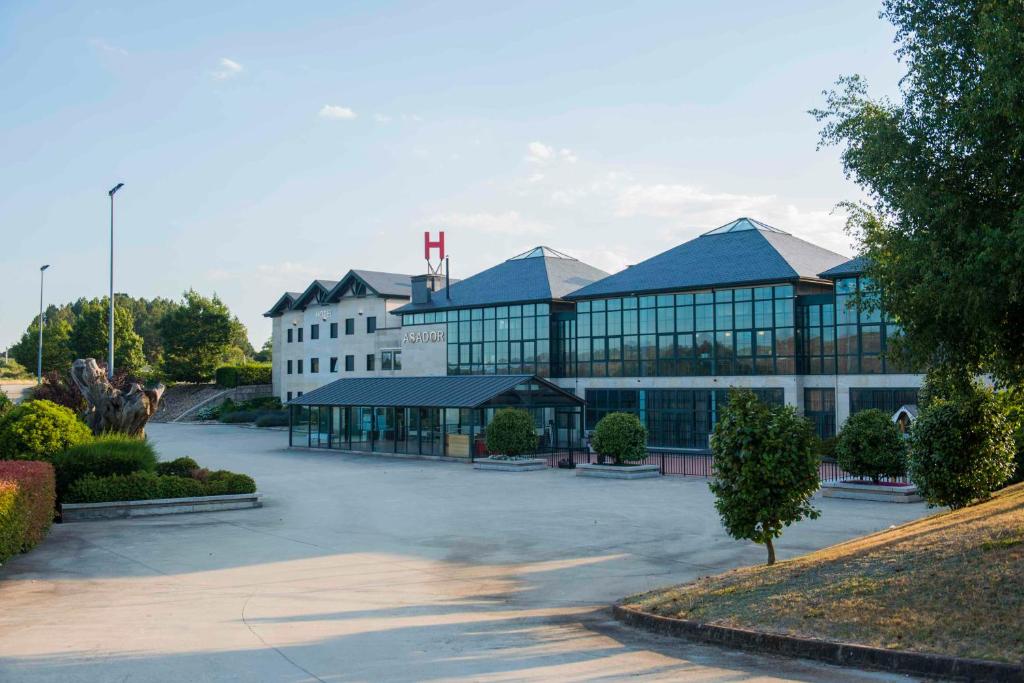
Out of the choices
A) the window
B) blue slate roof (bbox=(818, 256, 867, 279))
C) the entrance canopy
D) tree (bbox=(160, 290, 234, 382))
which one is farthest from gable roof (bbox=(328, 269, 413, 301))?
blue slate roof (bbox=(818, 256, 867, 279))

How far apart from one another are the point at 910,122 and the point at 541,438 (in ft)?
105

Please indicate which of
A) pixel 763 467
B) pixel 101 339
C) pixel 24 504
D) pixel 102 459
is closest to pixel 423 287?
pixel 102 459

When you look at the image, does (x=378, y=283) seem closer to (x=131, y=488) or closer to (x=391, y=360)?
(x=391, y=360)

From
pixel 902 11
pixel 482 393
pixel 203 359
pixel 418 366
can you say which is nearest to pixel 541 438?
pixel 482 393

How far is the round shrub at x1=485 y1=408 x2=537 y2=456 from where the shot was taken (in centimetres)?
3428

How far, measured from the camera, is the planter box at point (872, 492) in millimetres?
23250

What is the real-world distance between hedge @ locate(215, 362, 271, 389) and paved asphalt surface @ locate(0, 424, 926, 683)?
5463 centimetres

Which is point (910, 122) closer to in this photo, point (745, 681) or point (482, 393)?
point (745, 681)

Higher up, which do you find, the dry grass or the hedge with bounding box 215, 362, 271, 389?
the hedge with bounding box 215, 362, 271, 389

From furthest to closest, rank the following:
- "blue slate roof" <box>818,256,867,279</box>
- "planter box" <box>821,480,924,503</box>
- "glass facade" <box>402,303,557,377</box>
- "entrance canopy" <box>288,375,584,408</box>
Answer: "glass facade" <box>402,303,557,377</box> → "entrance canopy" <box>288,375,584,408</box> → "blue slate roof" <box>818,256,867,279</box> → "planter box" <box>821,480,924,503</box>

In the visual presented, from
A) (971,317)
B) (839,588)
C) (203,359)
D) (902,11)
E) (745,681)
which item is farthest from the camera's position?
(203,359)

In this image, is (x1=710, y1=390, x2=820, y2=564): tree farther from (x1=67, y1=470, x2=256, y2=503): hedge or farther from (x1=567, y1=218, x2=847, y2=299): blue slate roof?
(x1=567, y1=218, x2=847, y2=299): blue slate roof

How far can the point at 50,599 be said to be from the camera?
12703 mm

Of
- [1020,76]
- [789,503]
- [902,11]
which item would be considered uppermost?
[902,11]
